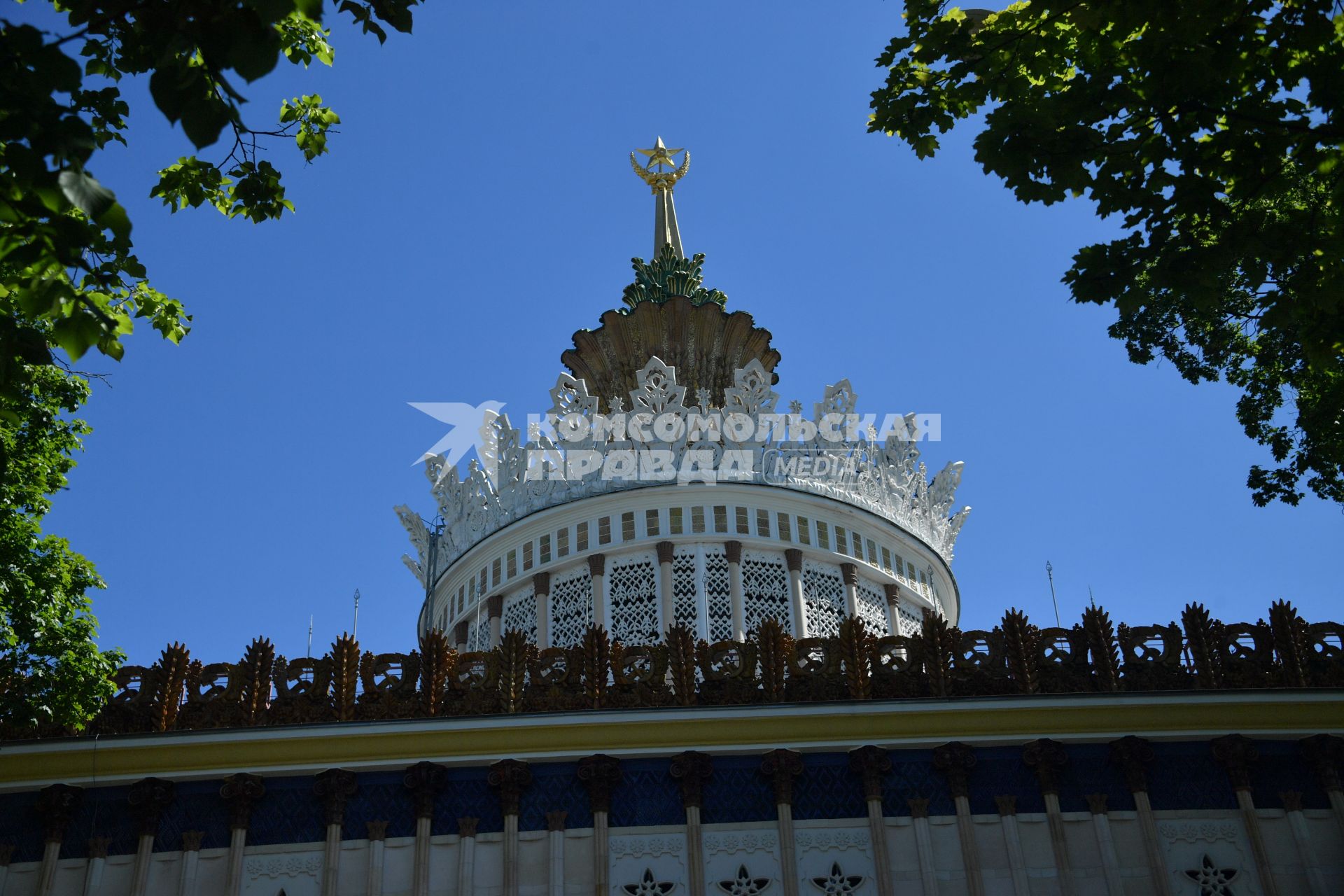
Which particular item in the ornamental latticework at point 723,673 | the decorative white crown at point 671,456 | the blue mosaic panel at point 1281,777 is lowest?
the blue mosaic panel at point 1281,777

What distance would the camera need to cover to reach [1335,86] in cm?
1241

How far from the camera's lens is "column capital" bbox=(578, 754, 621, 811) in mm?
18172

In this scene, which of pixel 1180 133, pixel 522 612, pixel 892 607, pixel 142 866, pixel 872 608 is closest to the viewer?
pixel 1180 133

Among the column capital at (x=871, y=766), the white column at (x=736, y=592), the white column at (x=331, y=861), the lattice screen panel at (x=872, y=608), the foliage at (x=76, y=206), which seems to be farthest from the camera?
the lattice screen panel at (x=872, y=608)

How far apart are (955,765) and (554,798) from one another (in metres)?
5.62

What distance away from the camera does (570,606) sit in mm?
26891

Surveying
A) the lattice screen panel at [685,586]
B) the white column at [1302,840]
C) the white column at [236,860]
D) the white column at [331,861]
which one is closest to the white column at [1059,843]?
the white column at [1302,840]

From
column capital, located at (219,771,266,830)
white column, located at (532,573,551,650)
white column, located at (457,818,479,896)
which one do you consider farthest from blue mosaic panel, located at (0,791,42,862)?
white column, located at (532,573,551,650)

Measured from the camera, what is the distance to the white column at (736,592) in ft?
85.0

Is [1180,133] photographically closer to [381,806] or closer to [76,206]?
[76,206]

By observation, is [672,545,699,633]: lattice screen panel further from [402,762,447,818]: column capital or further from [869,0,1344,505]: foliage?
[869,0,1344,505]: foliage

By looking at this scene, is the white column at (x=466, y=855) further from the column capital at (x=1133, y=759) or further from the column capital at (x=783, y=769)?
the column capital at (x=1133, y=759)

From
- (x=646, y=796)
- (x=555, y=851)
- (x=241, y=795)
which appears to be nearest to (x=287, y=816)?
(x=241, y=795)

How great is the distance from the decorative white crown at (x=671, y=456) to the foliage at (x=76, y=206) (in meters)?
9.13
